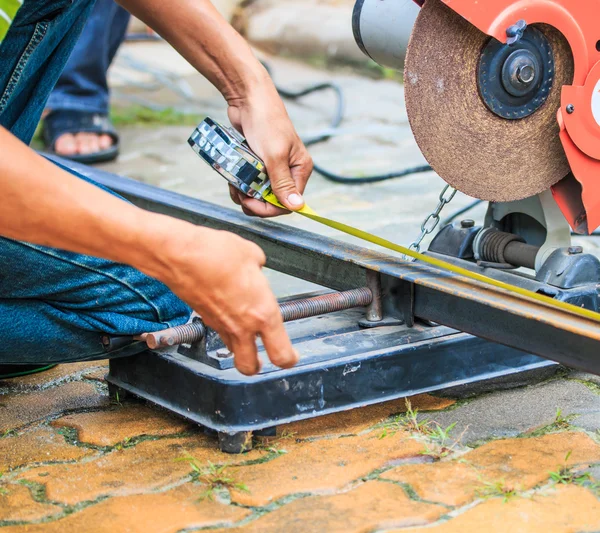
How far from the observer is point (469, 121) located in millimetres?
1896

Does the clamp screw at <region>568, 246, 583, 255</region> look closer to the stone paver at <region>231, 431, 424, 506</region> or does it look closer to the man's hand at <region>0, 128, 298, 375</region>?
the stone paver at <region>231, 431, 424, 506</region>

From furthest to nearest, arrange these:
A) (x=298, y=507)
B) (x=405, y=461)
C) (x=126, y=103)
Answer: (x=126, y=103), (x=405, y=461), (x=298, y=507)

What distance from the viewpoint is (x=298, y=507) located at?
1524 millimetres

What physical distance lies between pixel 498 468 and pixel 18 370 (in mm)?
1109

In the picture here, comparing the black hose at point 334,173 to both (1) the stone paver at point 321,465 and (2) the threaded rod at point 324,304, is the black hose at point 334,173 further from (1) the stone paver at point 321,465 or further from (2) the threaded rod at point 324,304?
(1) the stone paver at point 321,465

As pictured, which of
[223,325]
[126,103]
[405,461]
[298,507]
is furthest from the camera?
[126,103]

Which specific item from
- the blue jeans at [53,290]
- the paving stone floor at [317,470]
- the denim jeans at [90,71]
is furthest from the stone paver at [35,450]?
the denim jeans at [90,71]

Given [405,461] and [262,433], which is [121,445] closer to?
[262,433]

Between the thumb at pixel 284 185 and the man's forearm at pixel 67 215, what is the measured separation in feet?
2.47

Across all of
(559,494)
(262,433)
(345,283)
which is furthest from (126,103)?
(559,494)

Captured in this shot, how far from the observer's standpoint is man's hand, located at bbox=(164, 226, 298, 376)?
1.30 metres

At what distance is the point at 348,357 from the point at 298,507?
349 millimetres

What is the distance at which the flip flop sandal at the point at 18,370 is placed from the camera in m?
2.12

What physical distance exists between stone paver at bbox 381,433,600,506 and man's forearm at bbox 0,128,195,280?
615 mm
